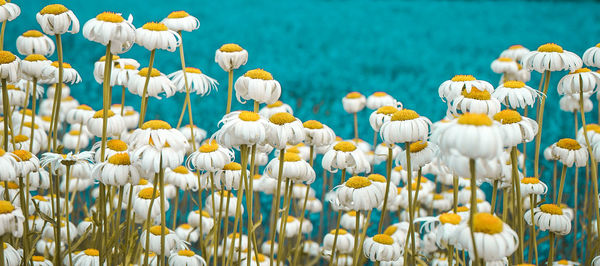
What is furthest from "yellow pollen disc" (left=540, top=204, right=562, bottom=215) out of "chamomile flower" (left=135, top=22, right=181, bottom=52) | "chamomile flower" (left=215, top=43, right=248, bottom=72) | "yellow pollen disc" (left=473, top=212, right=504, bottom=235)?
"chamomile flower" (left=135, top=22, right=181, bottom=52)

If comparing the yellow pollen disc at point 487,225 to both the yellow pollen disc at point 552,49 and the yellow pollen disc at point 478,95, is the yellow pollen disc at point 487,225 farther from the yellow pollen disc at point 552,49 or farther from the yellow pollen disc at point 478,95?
the yellow pollen disc at point 552,49

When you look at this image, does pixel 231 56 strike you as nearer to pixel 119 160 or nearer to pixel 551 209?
pixel 119 160

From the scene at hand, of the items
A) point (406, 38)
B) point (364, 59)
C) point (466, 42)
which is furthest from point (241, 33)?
point (466, 42)

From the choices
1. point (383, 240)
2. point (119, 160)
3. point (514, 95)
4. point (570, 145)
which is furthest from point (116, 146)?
point (570, 145)

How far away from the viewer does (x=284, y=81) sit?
402 cm

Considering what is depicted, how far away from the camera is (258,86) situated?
148cm

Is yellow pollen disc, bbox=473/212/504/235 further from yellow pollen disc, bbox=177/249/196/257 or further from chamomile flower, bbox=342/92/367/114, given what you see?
chamomile flower, bbox=342/92/367/114

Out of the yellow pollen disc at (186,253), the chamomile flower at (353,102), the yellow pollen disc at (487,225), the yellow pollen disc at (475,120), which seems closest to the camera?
the yellow pollen disc at (475,120)

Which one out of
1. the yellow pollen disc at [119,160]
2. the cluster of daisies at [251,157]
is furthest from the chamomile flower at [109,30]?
the yellow pollen disc at [119,160]

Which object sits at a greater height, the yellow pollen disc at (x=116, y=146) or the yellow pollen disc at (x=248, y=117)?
the yellow pollen disc at (x=248, y=117)

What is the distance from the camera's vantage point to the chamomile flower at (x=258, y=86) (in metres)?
1.48

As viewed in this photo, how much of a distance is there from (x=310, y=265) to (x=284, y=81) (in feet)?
6.02

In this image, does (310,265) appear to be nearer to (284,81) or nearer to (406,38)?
(284,81)

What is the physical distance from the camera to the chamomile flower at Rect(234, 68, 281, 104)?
1479 millimetres
